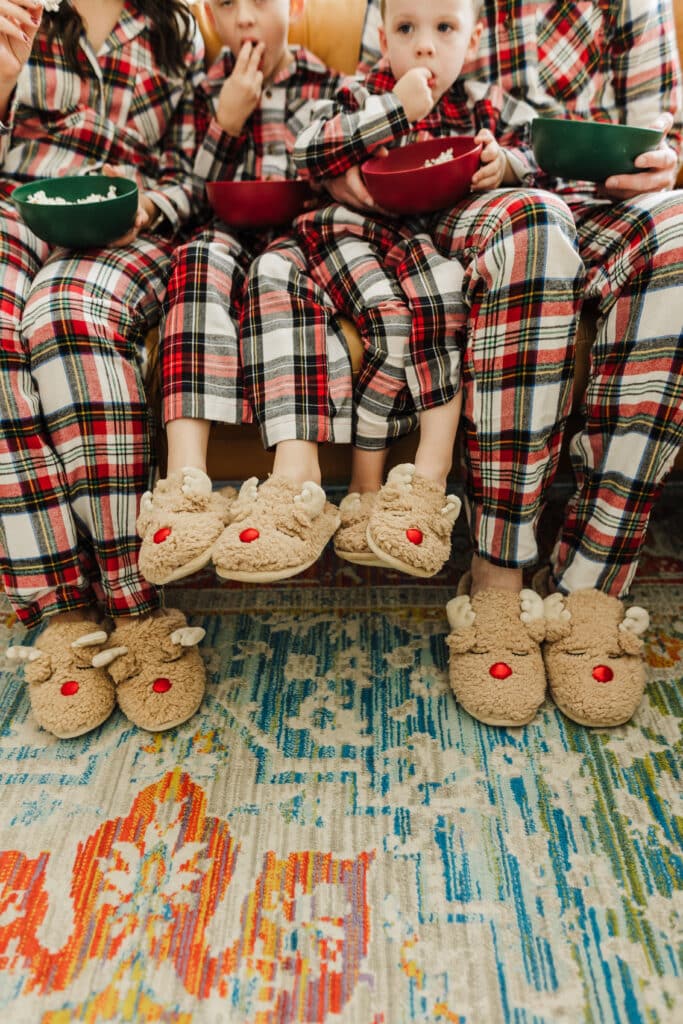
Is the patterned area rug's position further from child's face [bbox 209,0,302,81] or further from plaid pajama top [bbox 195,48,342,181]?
child's face [bbox 209,0,302,81]

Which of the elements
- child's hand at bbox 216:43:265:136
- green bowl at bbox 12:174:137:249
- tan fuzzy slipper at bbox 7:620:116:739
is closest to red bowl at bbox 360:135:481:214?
child's hand at bbox 216:43:265:136

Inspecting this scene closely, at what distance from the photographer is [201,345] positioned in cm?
96

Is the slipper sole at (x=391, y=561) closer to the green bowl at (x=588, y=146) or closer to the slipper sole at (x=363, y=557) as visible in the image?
the slipper sole at (x=363, y=557)

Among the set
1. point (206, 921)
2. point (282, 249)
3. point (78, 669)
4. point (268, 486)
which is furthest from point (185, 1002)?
point (282, 249)

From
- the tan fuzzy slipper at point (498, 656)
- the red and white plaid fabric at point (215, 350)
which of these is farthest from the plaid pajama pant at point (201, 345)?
the tan fuzzy slipper at point (498, 656)

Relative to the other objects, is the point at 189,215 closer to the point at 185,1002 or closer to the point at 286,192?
the point at 286,192

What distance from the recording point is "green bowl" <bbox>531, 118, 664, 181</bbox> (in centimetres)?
93

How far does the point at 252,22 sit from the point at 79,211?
1.52ft

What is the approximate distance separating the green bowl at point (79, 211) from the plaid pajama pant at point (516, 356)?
0.51 m

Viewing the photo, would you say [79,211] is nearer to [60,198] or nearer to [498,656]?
[60,198]

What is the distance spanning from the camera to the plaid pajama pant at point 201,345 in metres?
0.95

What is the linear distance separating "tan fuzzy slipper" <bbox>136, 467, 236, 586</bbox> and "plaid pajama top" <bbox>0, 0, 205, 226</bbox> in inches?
22.7

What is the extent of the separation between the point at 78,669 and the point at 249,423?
43cm

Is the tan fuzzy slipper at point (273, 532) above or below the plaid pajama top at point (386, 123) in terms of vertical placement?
below
